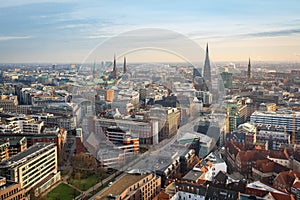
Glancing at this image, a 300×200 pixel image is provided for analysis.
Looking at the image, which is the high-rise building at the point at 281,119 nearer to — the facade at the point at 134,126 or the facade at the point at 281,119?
the facade at the point at 281,119

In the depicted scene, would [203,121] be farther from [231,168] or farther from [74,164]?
[74,164]

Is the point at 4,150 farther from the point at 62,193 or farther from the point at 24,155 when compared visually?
the point at 62,193

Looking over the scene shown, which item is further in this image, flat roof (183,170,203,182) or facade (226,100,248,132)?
facade (226,100,248,132)

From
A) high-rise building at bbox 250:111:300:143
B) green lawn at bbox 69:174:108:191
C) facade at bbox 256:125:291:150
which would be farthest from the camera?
high-rise building at bbox 250:111:300:143

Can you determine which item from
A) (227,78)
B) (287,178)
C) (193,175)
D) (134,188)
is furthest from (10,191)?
(227,78)

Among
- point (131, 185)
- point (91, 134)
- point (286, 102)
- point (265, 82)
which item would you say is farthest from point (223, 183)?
point (265, 82)

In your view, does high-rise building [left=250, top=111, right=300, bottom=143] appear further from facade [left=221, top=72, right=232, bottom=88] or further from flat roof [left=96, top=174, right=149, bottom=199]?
flat roof [left=96, top=174, right=149, bottom=199]

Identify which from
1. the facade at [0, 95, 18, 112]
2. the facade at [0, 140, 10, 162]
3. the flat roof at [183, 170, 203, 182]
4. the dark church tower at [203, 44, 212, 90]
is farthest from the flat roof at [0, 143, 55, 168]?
the facade at [0, 95, 18, 112]
